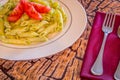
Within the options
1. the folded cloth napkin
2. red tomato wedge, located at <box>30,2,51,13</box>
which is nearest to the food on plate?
red tomato wedge, located at <box>30,2,51,13</box>

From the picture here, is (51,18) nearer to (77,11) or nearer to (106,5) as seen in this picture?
(77,11)

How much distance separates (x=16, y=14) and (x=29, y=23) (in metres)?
0.05

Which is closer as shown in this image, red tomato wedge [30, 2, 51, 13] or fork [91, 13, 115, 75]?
fork [91, 13, 115, 75]

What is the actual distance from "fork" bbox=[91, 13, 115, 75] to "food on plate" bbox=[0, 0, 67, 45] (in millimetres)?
142

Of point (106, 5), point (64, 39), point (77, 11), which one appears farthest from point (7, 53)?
point (106, 5)

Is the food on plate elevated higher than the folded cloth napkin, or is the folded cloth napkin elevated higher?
the food on plate

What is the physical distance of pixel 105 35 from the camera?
813 mm

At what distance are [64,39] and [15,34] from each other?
155 millimetres

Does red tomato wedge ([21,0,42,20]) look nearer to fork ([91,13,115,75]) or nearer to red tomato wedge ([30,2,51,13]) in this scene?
red tomato wedge ([30,2,51,13])

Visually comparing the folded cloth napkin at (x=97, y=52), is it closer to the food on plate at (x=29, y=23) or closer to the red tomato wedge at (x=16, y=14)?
the food on plate at (x=29, y=23)

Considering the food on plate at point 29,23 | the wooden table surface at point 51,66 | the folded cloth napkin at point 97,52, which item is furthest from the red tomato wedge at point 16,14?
the folded cloth napkin at point 97,52

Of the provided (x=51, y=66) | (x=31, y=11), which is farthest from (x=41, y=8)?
(x=51, y=66)

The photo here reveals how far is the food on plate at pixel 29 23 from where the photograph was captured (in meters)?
0.79

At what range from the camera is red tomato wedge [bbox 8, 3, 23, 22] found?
2.68 ft
